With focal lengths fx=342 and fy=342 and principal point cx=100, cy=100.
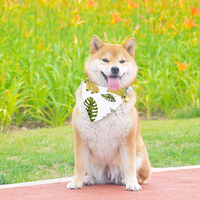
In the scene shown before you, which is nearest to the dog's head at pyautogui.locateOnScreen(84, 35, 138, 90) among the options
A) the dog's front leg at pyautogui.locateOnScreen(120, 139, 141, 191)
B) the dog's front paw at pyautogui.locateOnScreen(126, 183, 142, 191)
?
the dog's front leg at pyautogui.locateOnScreen(120, 139, 141, 191)

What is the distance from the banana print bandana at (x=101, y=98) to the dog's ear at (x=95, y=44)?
0.30 meters

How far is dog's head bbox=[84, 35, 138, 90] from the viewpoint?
9.73 feet

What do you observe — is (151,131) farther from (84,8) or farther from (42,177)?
(84,8)

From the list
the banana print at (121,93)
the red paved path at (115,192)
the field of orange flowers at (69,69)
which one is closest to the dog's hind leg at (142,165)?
the red paved path at (115,192)

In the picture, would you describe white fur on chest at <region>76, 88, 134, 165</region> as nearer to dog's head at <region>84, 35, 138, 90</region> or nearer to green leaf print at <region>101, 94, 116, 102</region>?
green leaf print at <region>101, 94, 116, 102</region>

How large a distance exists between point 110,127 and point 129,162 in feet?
1.15

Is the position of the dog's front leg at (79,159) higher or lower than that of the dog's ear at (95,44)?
lower

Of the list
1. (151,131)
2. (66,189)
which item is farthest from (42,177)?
(151,131)

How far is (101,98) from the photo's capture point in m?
3.25

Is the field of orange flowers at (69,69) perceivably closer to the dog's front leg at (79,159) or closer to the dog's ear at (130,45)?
the dog's ear at (130,45)

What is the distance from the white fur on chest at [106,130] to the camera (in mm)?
2936

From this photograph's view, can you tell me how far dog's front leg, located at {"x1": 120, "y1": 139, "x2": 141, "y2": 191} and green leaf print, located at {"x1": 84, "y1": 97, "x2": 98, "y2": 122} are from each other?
0.36 meters

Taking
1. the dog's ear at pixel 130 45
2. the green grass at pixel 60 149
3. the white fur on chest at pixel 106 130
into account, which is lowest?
the green grass at pixel 60 149

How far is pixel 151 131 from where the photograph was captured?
20.1 ft
